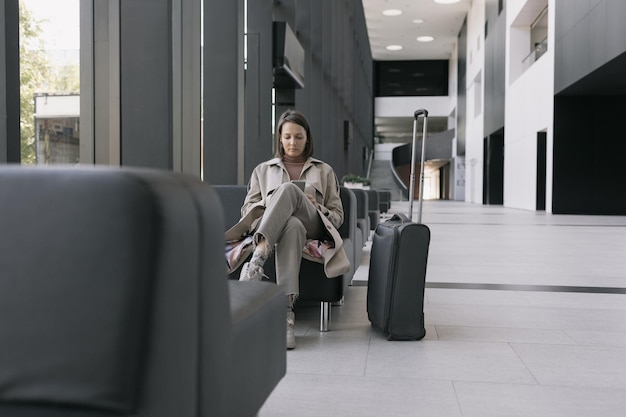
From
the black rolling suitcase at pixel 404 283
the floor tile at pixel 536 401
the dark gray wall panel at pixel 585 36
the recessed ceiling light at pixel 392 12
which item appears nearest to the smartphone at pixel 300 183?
the black rolling suitcase at pixel 404 283

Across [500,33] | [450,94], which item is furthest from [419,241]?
[450,94]

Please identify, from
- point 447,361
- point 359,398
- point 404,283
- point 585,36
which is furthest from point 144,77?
point 585,36

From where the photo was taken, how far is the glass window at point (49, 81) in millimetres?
3168

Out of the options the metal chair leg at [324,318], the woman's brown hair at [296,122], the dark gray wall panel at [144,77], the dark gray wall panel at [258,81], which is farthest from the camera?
the dark gray wall panel at [258,81]

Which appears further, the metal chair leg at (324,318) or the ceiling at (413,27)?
the ceiling at (413,27)

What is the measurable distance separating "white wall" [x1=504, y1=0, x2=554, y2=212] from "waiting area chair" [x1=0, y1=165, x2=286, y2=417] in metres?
18.0

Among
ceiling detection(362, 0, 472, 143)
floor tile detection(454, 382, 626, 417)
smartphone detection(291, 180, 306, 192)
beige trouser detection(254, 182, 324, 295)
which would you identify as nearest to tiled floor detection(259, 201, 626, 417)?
floor tile detection(454, 382, 626, 417)

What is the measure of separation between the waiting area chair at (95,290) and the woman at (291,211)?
177cm

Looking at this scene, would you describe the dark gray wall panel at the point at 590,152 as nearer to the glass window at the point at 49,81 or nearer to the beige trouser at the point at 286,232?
the beige trouser at the point at 286,232

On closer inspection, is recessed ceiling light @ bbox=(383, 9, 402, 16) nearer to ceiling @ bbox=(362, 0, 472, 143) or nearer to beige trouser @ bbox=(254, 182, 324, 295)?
ceiling @ bbox=(362, 0, 472, 143)

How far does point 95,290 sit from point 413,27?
1371 inches

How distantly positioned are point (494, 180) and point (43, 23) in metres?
25.6

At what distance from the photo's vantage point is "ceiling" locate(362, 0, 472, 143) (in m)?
30.0

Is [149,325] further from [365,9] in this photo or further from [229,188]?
[365,9]
